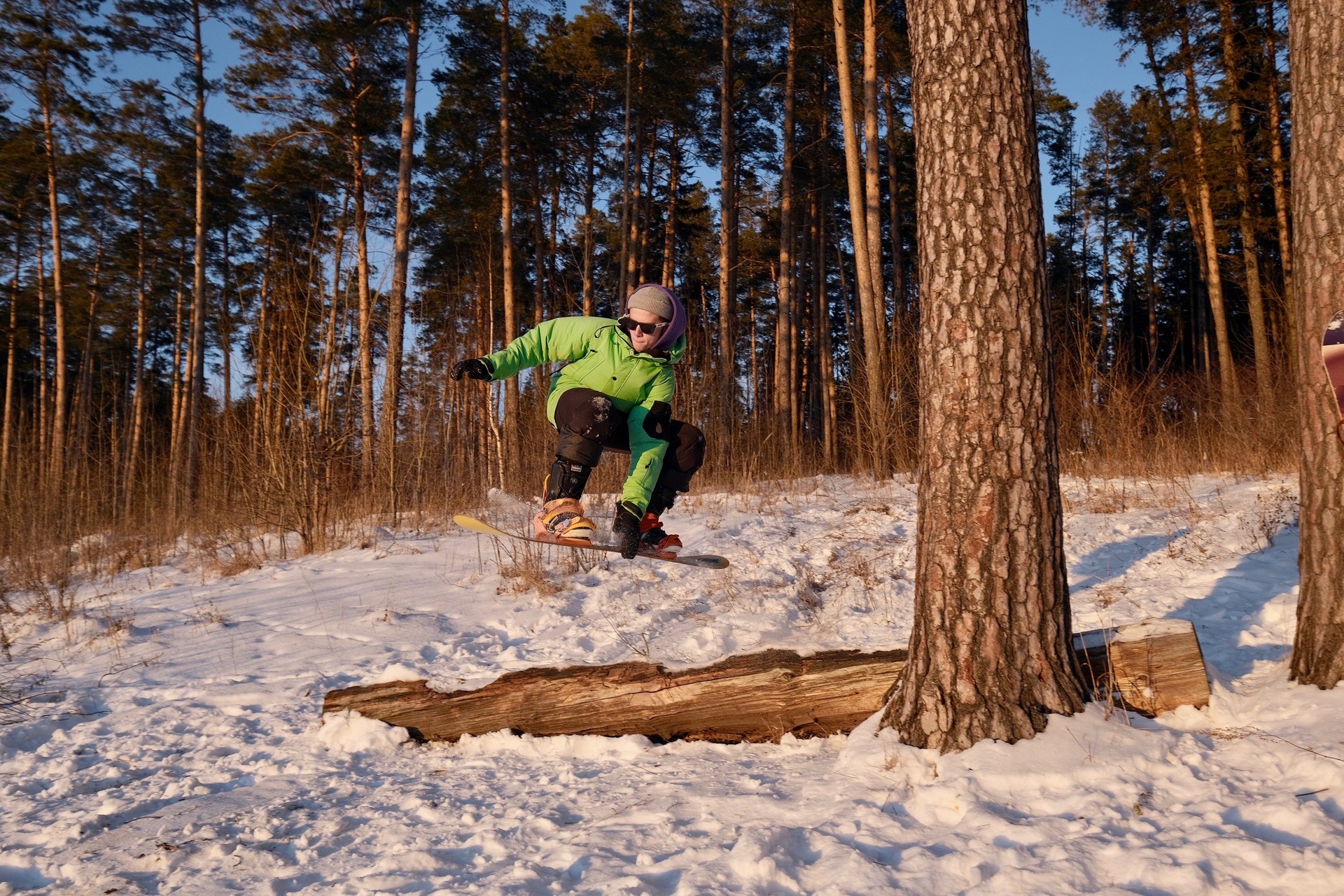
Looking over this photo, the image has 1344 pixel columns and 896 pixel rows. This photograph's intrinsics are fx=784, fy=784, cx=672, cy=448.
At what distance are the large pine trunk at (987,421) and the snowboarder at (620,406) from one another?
1.63 meters

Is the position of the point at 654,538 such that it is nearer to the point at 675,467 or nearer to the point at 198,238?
the point at 675,467

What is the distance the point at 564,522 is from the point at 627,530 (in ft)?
1.19

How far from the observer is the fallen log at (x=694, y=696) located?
9.77 feet

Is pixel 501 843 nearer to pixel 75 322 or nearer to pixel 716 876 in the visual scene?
pixel 716 876

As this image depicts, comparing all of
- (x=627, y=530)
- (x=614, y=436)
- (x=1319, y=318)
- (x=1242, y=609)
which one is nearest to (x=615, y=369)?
(x=614, y=436)

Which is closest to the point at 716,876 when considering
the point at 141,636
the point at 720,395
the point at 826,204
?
the point at 141,636

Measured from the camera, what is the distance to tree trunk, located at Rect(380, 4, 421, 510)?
28.1ft

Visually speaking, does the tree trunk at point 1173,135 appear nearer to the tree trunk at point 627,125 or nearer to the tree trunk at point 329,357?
the tree trunk at point 627,125

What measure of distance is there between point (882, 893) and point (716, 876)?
16.1 inches

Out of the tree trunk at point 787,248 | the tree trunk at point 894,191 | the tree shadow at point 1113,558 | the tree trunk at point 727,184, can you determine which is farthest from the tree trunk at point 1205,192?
the tree shadow at point 1113,558

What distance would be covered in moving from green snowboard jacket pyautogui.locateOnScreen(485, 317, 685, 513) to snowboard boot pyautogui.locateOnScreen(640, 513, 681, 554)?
176 mm

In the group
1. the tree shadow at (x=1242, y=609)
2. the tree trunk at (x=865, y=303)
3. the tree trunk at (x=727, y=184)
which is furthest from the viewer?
the tree trunk at (x=727, y=184)

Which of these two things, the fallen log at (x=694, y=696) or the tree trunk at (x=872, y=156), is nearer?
the fallen log at (x=694, y=696)

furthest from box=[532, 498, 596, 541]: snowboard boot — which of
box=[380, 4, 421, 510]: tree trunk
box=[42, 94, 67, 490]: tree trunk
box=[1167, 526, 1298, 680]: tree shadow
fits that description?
box=[42, 94, 67, 490]: tree trunk
